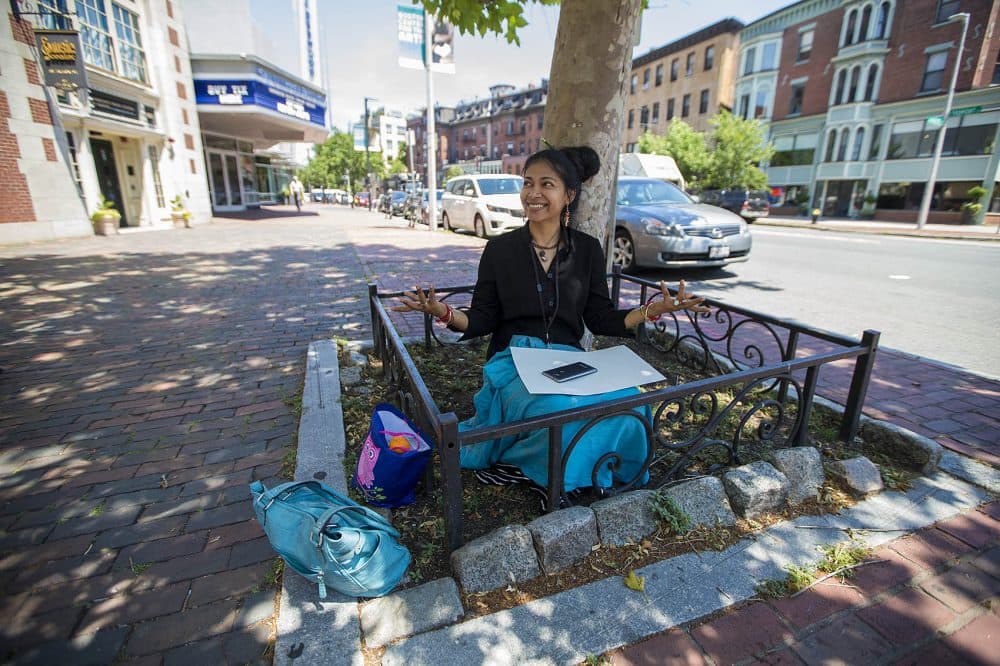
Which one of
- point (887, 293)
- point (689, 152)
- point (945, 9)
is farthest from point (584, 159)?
point (945, 9)

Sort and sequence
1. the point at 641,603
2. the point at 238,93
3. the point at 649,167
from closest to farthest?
the point at 641,603 → the point at 649,167 → the point at 238,93

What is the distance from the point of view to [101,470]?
9.03ft

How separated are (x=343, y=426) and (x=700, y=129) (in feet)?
139

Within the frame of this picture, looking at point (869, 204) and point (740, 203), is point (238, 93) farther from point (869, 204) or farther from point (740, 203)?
point (869, 204)

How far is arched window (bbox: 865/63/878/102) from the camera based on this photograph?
27.8 metres

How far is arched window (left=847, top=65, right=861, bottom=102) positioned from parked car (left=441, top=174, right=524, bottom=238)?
26679mm

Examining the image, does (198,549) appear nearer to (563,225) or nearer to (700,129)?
(563,225)

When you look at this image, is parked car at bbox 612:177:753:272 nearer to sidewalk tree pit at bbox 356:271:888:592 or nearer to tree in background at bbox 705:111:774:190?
sidewalk tree pit at bbox 356:271:888:592

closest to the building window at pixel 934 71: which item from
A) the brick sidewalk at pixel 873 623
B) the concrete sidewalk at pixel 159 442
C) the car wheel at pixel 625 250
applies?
the car wheel at pixel 625 250

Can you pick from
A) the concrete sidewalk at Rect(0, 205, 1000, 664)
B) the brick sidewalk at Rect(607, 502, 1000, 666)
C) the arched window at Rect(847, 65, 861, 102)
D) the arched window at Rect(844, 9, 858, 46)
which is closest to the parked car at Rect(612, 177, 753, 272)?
the concrete sidewalk at Rect(0, 205, 1000, 664)

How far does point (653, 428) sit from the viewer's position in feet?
7.34

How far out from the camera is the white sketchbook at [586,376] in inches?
87.0

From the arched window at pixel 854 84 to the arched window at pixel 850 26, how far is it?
1.60 metres

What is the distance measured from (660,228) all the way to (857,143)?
96.8ft
